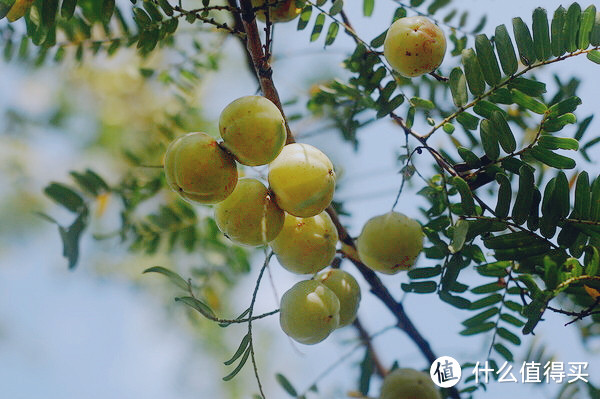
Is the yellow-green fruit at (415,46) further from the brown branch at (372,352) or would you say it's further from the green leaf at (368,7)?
the brown branch at (372,352)

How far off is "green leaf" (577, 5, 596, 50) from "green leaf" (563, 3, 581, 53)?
0.01 meters

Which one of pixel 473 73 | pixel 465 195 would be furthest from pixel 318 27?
pixel 465 195

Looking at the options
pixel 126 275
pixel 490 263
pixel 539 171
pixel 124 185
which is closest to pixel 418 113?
pixel 539 171

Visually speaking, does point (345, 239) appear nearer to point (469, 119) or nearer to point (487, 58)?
point (469, 119)

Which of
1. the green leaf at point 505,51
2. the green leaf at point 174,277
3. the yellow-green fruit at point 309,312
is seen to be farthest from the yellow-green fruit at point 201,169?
the green leaf at point 505,51

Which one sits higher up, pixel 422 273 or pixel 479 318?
pixel 422 273

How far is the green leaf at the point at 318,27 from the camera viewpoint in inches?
75.2

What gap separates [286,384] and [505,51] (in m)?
1.26

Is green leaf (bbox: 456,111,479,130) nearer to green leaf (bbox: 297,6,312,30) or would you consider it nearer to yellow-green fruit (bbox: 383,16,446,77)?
yellow-green fruit (bbox: 383,16,446,77)

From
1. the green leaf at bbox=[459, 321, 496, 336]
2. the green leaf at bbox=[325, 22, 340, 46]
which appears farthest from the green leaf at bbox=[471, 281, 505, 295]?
the green leaf at bbox=[325, 22, 340, 46]

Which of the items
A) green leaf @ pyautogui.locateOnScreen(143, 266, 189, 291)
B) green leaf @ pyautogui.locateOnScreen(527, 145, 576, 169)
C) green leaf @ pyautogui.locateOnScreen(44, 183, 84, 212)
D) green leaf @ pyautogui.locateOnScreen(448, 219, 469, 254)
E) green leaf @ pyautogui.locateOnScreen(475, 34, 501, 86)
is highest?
green leaf @ pyautogui.locateOnScreen(475, 34, 501, 86)

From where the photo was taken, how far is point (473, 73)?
161 cm

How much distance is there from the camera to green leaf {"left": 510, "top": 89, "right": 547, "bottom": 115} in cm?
160

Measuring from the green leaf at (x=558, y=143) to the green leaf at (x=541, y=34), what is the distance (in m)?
0.23
